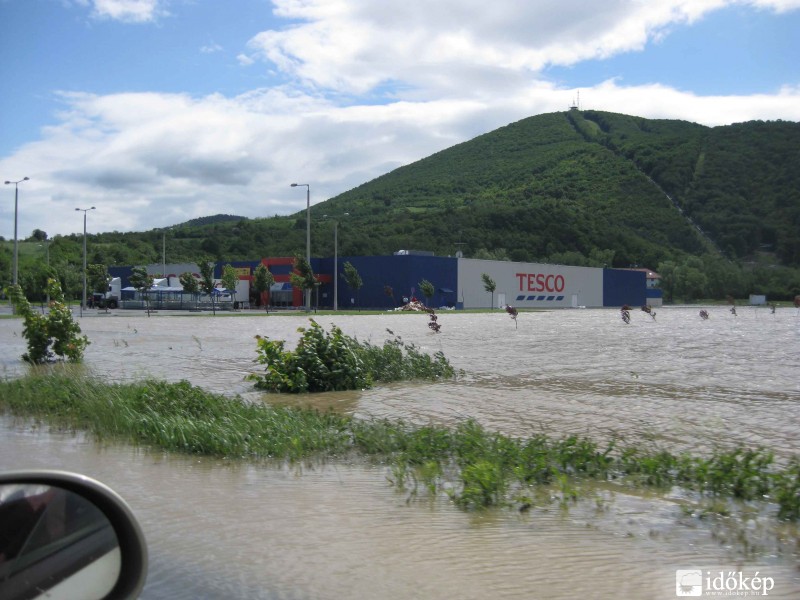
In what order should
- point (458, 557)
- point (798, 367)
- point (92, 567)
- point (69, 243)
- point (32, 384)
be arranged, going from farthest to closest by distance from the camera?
point (69, 243) → point (798, 367) → point (32, 384) → point (458, 557) → point (92, 567)

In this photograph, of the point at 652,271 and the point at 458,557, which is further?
the point at 652,271

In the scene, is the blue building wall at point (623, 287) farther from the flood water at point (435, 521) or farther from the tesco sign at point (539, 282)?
the flood water at point (435, 521)

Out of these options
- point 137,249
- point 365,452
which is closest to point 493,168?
point 137,249

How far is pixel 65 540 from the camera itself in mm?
2635

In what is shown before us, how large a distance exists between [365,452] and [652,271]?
134 meters

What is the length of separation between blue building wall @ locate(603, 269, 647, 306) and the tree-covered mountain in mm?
14465

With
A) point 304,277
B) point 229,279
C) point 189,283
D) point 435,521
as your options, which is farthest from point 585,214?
point 435,521

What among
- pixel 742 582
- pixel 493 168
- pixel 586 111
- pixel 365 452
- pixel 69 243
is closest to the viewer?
pixel 742 582

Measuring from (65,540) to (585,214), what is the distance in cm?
13437

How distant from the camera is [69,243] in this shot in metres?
120

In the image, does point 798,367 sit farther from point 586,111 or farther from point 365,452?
point 586,111

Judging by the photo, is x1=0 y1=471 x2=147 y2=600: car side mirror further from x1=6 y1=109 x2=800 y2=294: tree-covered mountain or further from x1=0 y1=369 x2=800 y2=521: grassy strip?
x1=6 y1=109 x2=800 y2=294: tree-covered mountain

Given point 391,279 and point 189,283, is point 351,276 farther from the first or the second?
point 189,283

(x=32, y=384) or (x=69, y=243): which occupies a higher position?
(x=69, y=243)
